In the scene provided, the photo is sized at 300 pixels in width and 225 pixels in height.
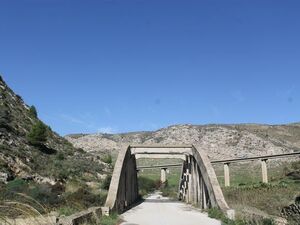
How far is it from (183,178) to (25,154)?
636 inches

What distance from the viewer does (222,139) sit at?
134 metres

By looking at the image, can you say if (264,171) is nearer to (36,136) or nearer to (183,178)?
(183,178)

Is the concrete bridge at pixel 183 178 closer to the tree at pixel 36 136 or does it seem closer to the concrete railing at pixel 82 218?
the concrete railing at pixel 82 218

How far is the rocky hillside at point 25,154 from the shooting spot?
127 feet

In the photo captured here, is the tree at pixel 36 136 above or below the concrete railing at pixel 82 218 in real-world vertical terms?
above

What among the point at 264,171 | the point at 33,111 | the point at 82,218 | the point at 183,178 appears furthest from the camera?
the point at 33,111

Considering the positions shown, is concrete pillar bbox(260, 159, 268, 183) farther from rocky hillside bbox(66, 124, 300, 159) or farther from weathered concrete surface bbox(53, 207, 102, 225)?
rocky hillside bbox(66, 124, 300, 159)

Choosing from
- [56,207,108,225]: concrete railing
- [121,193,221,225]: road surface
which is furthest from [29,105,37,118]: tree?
[56,207,108,225]: concrete railing

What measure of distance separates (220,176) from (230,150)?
36.0 meters

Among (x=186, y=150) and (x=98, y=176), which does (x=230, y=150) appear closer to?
(x=98, y=176)

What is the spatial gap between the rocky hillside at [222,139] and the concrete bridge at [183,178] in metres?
80.6

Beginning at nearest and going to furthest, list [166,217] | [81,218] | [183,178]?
1. [81,218]
2. [166,217]
3. [183,178]

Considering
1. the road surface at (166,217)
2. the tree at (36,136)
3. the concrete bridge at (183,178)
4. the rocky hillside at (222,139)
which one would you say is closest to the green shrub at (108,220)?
the road surface at (166,217)

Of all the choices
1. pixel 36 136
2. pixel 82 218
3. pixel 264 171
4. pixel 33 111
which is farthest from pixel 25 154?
pixel 264 171
